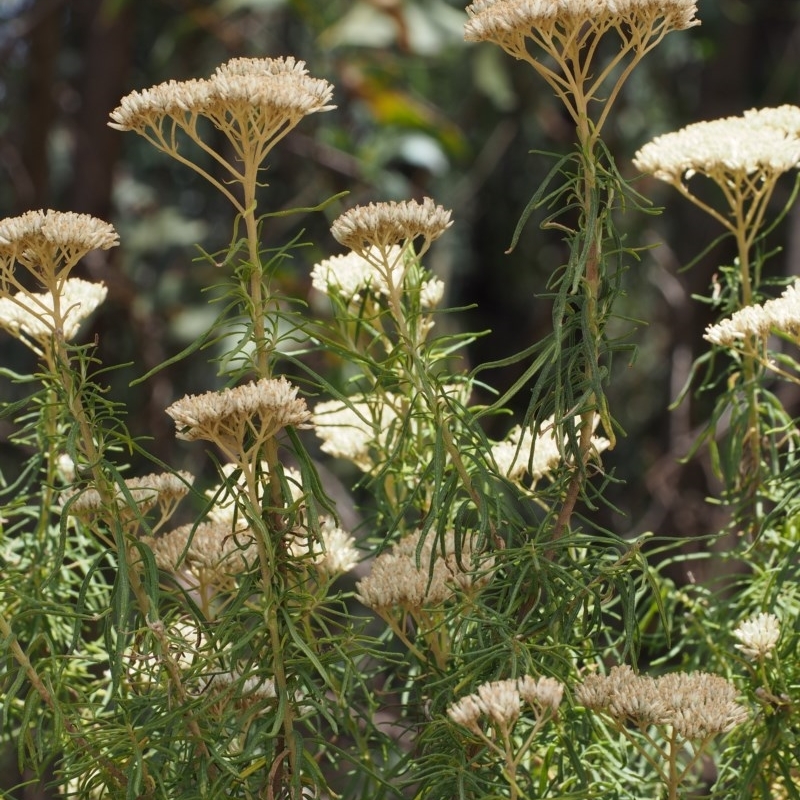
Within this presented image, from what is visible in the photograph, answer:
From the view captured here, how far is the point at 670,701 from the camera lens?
0.58m

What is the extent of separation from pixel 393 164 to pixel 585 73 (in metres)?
2.67

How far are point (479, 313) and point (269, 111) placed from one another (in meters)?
3.46

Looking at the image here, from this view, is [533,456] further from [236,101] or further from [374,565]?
[236,101]

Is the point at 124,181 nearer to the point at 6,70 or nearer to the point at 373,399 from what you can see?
the point at 6,70

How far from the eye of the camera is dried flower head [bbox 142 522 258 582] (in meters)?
0.67

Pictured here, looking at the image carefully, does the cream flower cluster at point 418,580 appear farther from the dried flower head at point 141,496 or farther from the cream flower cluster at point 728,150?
the cream flower cluster at point 728,150

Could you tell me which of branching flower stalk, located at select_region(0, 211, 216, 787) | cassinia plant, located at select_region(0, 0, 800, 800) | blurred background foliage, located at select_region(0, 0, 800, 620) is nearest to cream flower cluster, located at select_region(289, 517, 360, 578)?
cassinia plant, located at select_region(0, 0, 800, 800)

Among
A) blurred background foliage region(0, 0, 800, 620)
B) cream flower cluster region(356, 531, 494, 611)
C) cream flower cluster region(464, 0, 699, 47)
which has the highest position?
blurred background foliage region(0, 0, 800, 620)

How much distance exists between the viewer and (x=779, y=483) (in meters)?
0.74

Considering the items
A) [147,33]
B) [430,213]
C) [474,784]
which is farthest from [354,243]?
[147,33]

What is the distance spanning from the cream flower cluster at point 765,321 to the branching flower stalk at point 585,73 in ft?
0.31

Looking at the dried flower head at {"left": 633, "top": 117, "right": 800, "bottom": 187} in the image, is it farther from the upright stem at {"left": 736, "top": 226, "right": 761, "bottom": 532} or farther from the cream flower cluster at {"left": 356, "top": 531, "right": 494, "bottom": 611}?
the cream flower cluster at {"left": 356, "top": 531, "right": 494, "bottom": 611}

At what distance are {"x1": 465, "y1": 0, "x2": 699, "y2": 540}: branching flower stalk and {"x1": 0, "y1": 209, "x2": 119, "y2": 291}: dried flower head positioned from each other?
0.21 m

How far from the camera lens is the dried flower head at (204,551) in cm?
67
